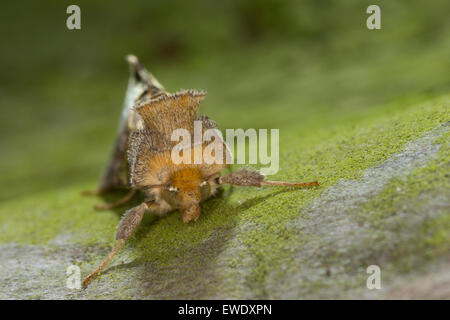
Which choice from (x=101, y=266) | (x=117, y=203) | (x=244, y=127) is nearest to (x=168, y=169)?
(x=101, y=266)

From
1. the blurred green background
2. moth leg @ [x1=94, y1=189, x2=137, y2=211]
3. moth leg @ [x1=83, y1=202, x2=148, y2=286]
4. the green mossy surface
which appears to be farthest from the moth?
the blurred green background

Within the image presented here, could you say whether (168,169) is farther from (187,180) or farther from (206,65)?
(206,65)

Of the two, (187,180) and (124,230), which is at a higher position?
(187,180)

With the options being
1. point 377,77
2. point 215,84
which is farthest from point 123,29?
point 377,77

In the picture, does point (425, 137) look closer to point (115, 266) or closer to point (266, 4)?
point (115, 266)

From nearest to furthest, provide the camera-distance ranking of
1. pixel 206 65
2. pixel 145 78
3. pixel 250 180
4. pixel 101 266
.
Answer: pixel 101 266 < pixel 250 180 < pixel 145 78 < pixel 206 65
